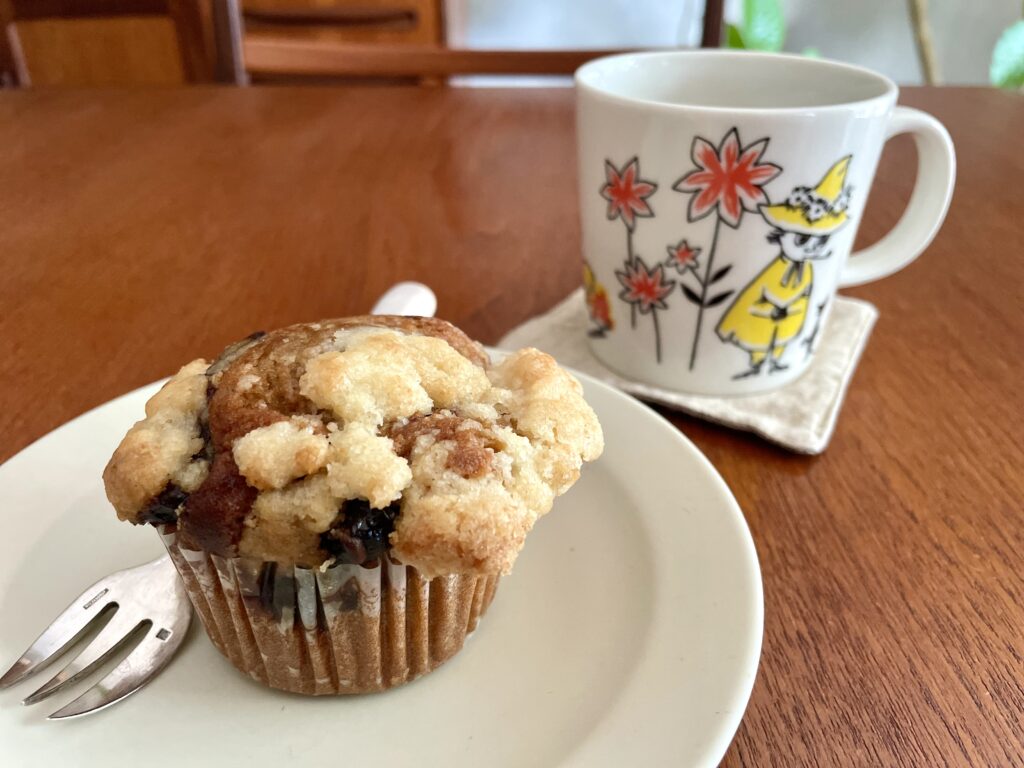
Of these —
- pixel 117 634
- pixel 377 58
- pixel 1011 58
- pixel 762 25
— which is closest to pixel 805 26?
pixel 762 25

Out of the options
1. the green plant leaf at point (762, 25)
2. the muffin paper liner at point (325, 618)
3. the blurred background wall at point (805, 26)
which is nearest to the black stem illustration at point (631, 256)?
the muffin paper liner at point (325, 618)

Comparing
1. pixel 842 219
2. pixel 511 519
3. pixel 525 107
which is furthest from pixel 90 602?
pixel 525 107

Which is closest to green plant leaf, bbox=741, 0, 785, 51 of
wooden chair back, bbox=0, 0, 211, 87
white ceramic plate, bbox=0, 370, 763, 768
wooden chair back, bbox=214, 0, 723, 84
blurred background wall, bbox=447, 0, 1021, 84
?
blurred background wall, bbox=447, 0, 1021, 84

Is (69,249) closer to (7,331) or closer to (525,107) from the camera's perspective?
(7,331)

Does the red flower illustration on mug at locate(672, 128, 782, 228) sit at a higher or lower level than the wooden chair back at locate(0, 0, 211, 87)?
higher

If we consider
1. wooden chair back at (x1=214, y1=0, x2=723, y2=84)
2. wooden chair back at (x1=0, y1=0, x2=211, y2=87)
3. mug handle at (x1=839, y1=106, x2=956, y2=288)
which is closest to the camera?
mug handle at (x1=839, y1=106, x2=956, y2=288)

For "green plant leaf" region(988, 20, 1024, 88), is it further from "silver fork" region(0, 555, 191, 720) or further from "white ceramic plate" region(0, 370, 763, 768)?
"silver fork" region(0, 555, 191, 720)

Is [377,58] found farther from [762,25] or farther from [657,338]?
[762,25]
